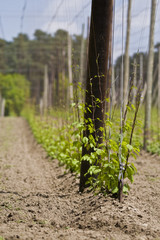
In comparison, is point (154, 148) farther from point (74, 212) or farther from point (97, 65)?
point (74, 212)

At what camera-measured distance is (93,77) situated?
344 cm

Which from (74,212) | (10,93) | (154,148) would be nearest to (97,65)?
(74,212)

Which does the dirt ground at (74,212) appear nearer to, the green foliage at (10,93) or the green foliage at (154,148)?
the green foliage at (154,148)

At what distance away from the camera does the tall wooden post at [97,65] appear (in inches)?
130

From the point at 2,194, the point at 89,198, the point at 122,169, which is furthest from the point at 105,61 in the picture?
the point at 2,194

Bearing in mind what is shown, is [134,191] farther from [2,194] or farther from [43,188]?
[2,194]

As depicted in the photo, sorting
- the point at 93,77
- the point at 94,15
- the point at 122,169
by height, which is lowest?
the point at 122,169

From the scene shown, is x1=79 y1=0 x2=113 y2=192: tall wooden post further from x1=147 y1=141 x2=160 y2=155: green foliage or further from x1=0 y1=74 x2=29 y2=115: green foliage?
x1=0 y1=74 x2=29 y2=115: green foliage

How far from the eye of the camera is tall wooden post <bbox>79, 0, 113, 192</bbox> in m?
3.30

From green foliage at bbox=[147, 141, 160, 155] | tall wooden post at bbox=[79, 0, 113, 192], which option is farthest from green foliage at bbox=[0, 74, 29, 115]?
tall wooden post at bbox=[79, 0, 113, 192]

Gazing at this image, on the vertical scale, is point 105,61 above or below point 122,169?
above

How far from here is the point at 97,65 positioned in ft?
10.9

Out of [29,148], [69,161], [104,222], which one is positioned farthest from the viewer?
A: [29,148]

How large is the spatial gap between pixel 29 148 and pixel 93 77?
597cm
